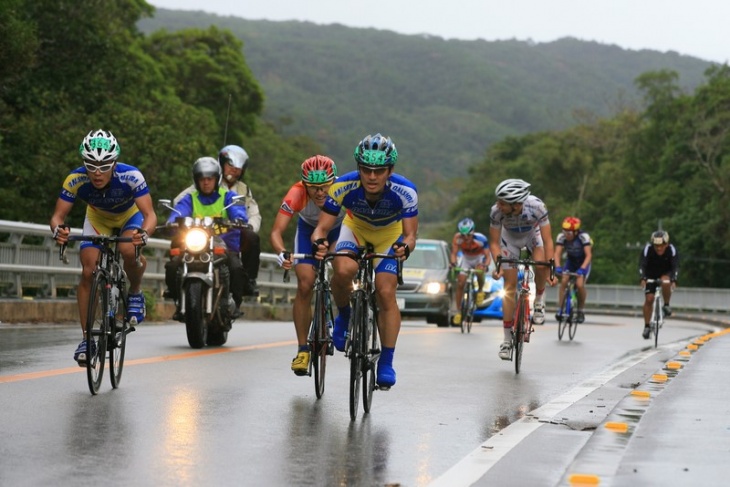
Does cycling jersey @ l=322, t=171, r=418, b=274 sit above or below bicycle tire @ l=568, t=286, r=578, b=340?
above

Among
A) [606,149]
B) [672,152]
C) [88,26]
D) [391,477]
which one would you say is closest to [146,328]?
[391,477]

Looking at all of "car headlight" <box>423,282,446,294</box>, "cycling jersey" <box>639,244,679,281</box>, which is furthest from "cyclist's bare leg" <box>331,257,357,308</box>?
"car headlight" <box>423,282,446,294</box>

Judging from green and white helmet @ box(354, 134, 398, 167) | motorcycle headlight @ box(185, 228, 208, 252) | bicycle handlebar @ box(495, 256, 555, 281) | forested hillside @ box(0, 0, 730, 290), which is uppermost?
forested hillside @ box(0, 0, 730, 290)

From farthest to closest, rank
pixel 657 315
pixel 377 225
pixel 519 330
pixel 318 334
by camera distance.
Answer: pixel 657 315 → pixel 519 330 → pixel 377 225 → pixel 318 334

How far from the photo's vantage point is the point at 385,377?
10039 millimetres

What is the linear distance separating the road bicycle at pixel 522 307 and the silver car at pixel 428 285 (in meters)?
13.3

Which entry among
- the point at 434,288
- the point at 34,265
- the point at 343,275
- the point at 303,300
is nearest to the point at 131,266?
the point at 303,300

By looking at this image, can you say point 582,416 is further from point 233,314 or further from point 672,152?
point 672,152

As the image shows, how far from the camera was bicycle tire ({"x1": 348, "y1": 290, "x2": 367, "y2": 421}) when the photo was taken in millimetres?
9273

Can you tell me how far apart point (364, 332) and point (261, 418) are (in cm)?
90

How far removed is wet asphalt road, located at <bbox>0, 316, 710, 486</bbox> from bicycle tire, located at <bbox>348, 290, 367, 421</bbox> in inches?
5.7

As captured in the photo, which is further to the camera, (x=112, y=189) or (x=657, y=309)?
(x=657, y=309)

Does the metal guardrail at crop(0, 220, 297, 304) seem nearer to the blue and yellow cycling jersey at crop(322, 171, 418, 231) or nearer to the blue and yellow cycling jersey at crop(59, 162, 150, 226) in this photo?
the blue and yellow cycling jersey at crop(59, 162, 150, 226)

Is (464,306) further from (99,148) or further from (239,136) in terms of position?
(239,136)
